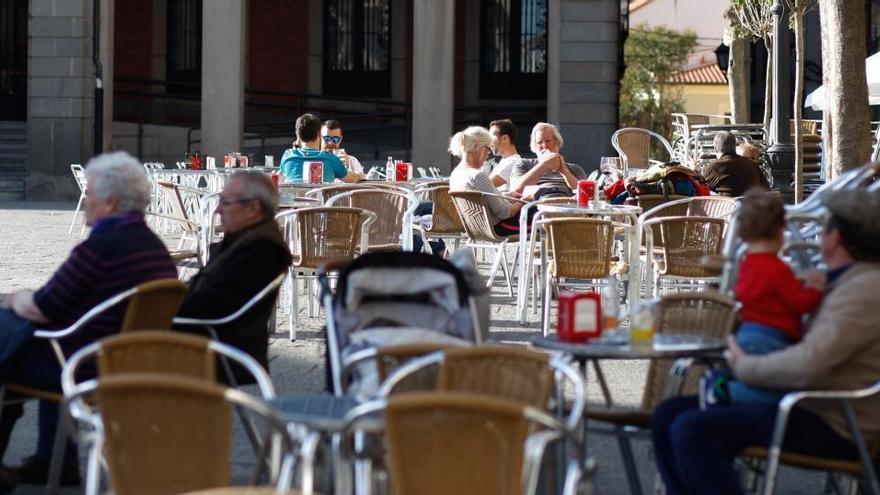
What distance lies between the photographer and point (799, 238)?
22.0ft

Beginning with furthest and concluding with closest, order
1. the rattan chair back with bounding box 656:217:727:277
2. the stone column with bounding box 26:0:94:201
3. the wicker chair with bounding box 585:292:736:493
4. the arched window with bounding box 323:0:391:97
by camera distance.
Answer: the arched window with bounding box 323:0:391:97 < the stone column with bounding box 26:0:94:201 < the rattan chair back with bounding box 656:217:727:277 < the wicker chair with bounding box 585:292:736:493

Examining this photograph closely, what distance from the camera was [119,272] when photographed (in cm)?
628

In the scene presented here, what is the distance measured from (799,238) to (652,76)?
42087 mm

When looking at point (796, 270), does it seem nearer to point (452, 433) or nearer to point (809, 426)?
point (809, 426)

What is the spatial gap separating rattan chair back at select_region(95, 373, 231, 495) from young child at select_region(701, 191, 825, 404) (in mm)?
1847

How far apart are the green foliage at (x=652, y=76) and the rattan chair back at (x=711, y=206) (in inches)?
1330

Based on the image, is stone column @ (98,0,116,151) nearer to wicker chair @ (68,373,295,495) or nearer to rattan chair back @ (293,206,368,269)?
rattan chair back @ (293,206,368,269)

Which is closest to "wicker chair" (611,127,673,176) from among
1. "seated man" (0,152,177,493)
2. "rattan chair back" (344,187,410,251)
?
"rattan chair back" (344,187,410,251)

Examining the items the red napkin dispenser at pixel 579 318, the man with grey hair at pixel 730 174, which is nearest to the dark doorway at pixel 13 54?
the man with grey hair at pixel 730 174

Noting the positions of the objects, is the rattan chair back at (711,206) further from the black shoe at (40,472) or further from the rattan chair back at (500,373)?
the rattan chair back at (500,373)

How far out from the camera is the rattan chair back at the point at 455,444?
3928 millimetres

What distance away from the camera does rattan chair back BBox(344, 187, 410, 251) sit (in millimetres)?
11672

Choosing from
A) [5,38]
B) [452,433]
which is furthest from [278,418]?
[5,38]

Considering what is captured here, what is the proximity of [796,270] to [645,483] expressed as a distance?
45.1 inches
